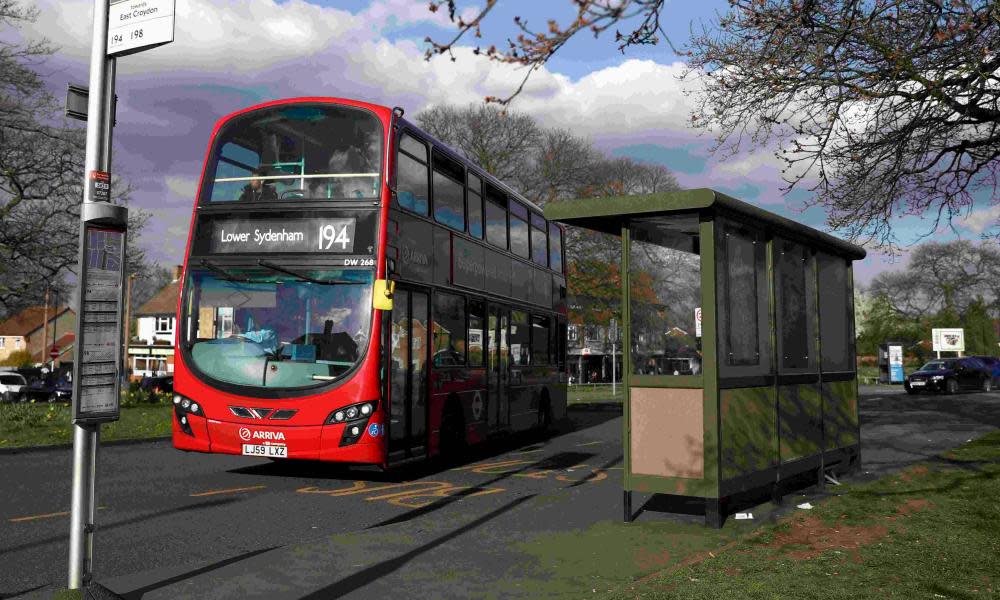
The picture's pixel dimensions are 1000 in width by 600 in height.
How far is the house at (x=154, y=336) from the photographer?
8200cm

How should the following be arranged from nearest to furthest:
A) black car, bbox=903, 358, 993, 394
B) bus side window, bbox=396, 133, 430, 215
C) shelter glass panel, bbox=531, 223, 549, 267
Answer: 1. bus side window, bbox=396, 133, 430, 215
2. shelter glass panel, bbox=531, 223, 549, 267
3. black car, bbox=903, 358, 993, 394

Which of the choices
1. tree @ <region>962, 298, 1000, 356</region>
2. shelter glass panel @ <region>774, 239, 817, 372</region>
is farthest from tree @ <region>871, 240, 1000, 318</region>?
shelter glass panel @ <region>774, 239, 817, 372</region>

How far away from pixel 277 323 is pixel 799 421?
6.03m

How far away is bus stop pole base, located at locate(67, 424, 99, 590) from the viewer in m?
5.11

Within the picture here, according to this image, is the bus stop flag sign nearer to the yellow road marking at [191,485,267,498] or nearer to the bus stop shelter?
the bus stop shelter

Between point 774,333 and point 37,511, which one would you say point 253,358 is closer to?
point 37,511

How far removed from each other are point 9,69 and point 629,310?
24832mm

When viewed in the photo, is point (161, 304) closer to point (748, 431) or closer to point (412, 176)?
point (412, 176)

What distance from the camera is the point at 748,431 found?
8297 millimetres

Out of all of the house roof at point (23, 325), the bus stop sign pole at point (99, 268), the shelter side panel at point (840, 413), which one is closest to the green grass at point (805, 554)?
the shelter side panel at point (840, 413)

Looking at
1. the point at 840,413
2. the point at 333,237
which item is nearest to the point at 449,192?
the point at 333,237

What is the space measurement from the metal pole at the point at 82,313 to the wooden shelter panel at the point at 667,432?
4647 millimetres

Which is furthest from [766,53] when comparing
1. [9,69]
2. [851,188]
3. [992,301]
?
[992,301]

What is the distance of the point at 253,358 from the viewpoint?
10.6 meters
